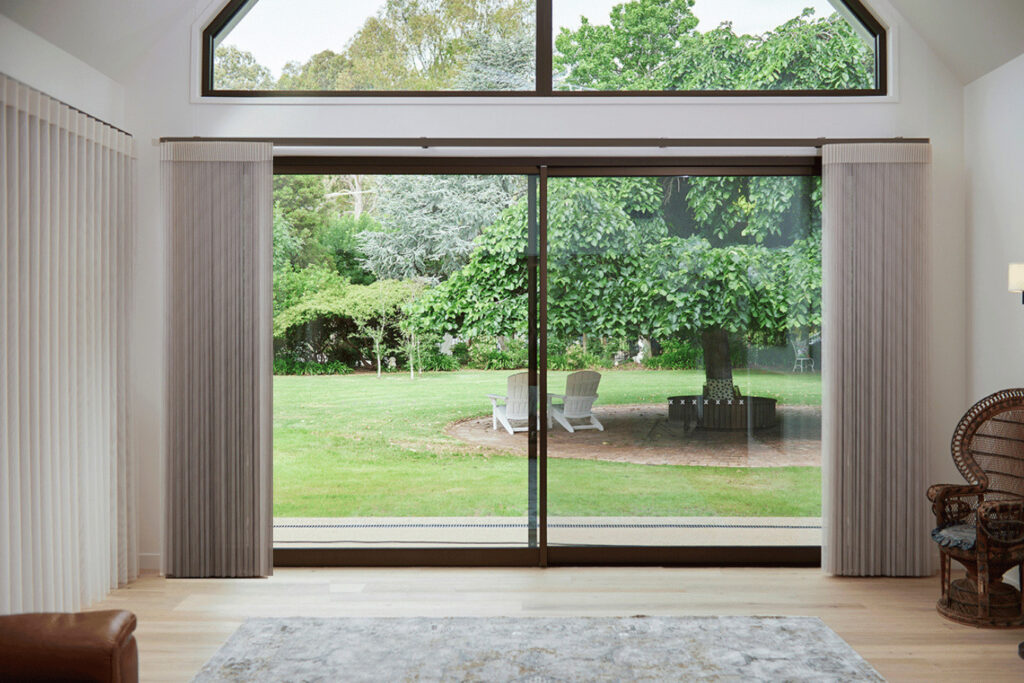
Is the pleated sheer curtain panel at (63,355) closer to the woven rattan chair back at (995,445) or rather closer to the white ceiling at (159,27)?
the white ceiling at (159,27)

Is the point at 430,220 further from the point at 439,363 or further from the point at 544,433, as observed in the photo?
the point at 544,433

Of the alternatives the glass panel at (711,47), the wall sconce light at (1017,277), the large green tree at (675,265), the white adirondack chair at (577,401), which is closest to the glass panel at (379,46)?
the glass panel at (711,47)

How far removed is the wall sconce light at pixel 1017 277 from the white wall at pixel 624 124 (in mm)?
764

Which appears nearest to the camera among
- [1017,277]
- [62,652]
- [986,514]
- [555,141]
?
[62,652]

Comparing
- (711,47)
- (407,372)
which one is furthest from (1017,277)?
(407,372)

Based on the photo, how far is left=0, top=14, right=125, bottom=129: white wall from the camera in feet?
11.5

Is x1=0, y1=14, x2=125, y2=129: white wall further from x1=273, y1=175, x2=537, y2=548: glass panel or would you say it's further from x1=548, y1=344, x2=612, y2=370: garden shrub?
x1=548, y1=344, x2=612, y2=370: garden shrub

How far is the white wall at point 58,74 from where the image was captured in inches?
138

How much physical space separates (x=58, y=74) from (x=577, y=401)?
306cm

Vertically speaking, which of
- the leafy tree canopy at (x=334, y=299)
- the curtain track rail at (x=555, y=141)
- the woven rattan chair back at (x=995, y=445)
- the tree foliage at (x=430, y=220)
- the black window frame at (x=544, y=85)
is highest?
the black window frame at (x=544, y=85)

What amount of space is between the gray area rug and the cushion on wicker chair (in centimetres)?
68

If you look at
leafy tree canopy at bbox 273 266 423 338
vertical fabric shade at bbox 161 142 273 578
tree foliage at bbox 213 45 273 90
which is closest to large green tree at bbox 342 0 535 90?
tree foliage at bbox 213 45 273 90

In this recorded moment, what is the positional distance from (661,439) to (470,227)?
63.6 inches

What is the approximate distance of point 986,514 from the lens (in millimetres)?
3588
